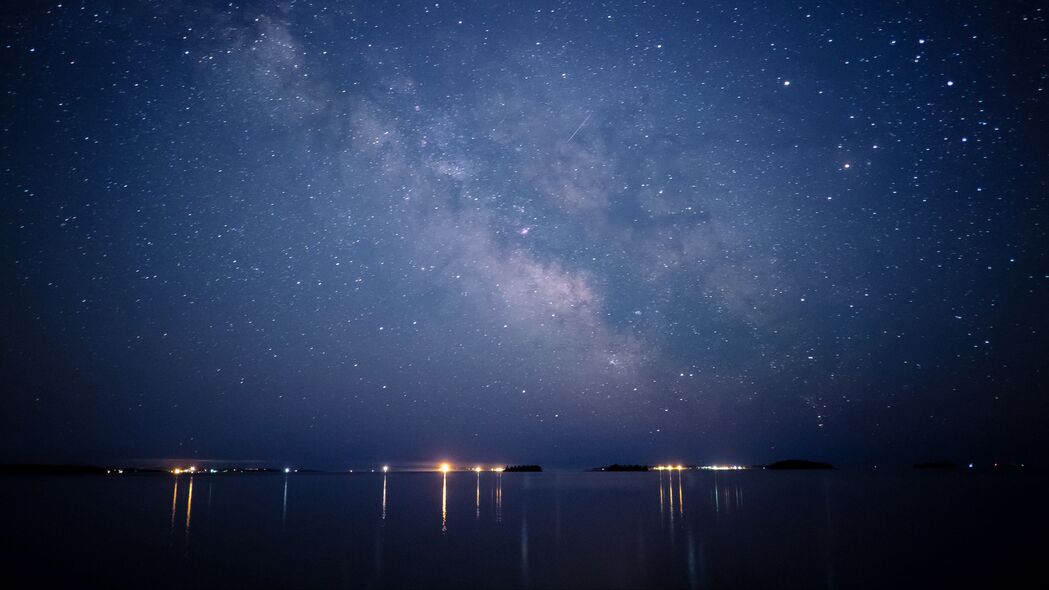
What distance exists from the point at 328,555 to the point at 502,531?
6.51 metres

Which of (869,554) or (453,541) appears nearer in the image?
(869,554)

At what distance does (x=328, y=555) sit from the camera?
13.8 meters

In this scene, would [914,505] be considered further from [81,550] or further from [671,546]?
[81,550]

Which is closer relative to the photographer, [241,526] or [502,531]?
[502,531]

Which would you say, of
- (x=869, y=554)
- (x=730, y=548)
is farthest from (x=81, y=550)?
(x=869, y=554)

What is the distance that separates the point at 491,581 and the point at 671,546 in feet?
19.7

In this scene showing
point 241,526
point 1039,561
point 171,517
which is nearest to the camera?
point 1039,561

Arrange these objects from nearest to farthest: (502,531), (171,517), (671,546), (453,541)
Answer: (671,546), (453,541), (502,531), (171,517)

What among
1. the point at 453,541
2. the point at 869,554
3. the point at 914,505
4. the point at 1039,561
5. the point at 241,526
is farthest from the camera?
the point at 914,505

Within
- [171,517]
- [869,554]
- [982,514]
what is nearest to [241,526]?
[171,517]

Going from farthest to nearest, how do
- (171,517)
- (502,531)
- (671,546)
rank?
(171,517), (502,531), (671,546)

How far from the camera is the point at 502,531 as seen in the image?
18656 millimetres

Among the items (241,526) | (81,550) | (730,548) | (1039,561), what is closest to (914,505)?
(1039,561)

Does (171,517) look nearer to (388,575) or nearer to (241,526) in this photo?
(241,526)
